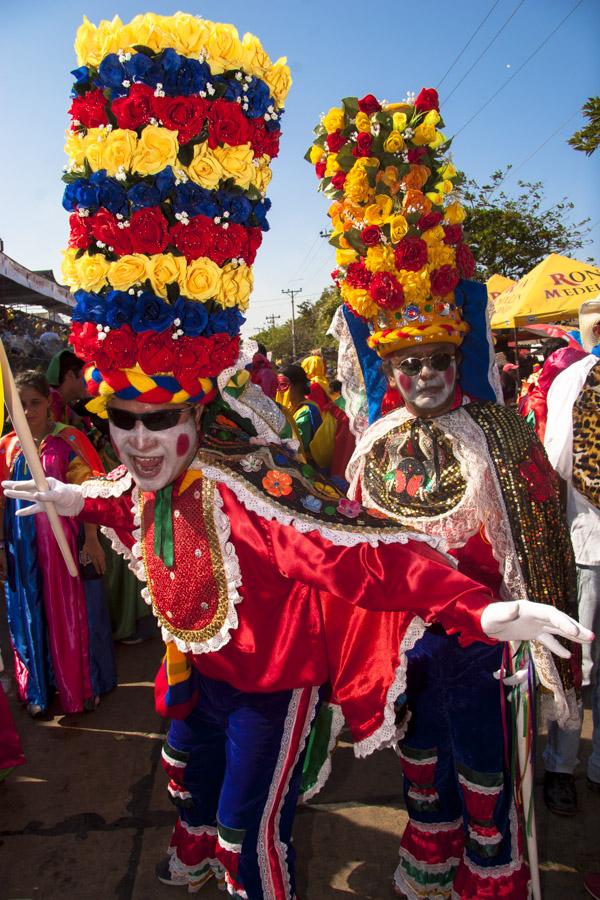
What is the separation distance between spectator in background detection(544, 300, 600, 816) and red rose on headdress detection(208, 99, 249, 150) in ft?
5.46

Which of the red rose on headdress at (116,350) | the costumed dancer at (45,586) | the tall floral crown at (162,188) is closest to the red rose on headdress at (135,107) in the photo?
the tall floral crown at (162,188)

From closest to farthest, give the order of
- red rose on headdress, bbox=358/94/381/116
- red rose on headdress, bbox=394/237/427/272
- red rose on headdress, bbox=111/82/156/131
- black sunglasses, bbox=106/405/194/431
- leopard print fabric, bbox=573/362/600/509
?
red rose on headdress, bbox=111/82/156/131, black sunglasses, bbox=106/405/194/431, red rose on headdress, bbox=394/237/427/272, red rose on headdress, bbox=358/94/381/116, leopard print fabric, bbox=573/362/600/509

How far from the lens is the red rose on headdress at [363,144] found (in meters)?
2.47

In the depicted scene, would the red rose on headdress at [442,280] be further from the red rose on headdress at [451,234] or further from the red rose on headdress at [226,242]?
the red rose on headdress at [226,242]

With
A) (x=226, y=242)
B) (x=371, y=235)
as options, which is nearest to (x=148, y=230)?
(x=226, y=242)

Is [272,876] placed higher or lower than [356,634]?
lower

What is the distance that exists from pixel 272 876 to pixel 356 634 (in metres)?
0.79

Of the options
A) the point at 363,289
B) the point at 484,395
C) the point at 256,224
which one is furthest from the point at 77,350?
the point at 484,395

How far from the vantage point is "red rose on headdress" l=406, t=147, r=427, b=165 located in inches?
98.3

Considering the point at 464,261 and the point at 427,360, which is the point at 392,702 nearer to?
the point at 427,360

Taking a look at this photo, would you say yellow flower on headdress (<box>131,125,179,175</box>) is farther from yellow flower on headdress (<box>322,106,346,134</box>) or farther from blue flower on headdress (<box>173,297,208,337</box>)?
yellow flower on headdress (<box>322,106,346,134</box>)

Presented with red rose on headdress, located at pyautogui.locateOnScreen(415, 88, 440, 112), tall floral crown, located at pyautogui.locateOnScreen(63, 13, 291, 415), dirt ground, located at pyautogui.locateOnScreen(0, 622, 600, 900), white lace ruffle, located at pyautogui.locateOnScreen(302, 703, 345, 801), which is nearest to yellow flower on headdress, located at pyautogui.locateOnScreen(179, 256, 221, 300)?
tall floral crown, located at pyautogui.locateOnScreen(63, 13, 291, 415)

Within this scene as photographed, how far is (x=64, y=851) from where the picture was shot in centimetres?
293

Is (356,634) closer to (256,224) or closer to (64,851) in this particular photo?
(256,224)
